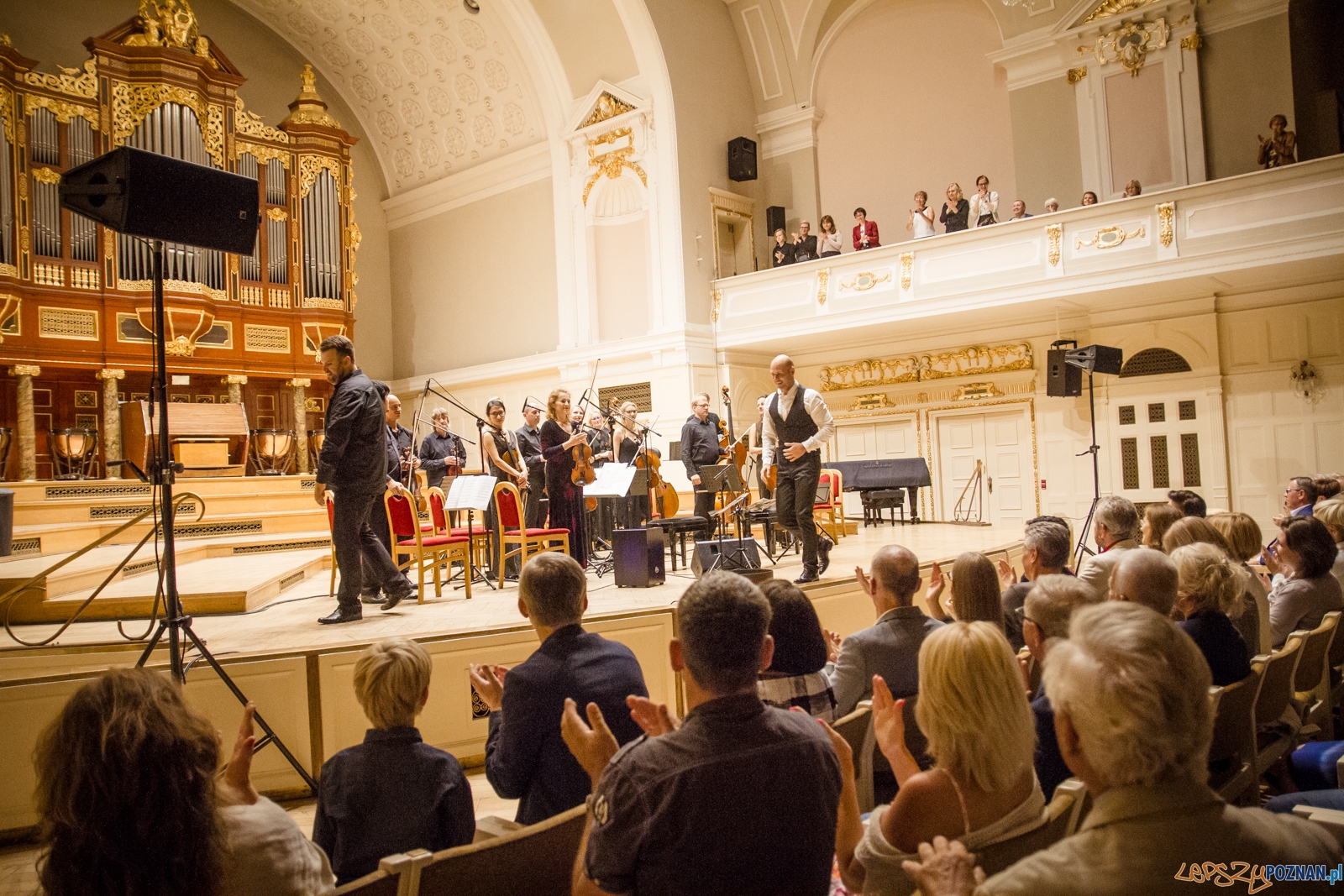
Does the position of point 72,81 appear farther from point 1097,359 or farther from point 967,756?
point 967,756

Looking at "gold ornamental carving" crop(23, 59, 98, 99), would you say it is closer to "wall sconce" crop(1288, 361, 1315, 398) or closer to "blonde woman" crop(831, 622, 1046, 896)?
"blonde woman" crop(831, 622, 1046, 896)

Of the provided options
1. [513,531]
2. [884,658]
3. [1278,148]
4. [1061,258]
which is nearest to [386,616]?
[513,531]

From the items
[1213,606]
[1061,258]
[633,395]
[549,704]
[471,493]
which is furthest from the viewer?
[633,395]

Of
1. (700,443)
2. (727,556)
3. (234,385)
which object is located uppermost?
(234,385)

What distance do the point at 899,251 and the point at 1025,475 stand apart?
11.3 feet

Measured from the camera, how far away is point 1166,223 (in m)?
9.30

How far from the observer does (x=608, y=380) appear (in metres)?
12.6

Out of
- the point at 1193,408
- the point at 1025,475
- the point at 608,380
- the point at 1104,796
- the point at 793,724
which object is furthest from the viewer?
the point at 608,380

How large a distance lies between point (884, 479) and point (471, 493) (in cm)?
737

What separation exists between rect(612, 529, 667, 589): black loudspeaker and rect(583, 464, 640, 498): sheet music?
32cm

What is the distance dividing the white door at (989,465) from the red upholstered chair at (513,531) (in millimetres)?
7453

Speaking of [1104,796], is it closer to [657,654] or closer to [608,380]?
[657,654]

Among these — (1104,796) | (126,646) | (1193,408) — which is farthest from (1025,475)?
(1104,796)

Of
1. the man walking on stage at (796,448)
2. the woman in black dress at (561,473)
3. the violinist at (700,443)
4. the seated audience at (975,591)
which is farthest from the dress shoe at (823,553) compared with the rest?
the seated audience at (975,591)
